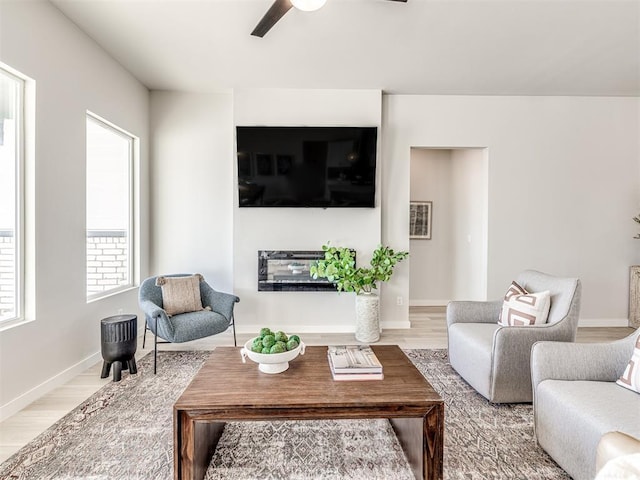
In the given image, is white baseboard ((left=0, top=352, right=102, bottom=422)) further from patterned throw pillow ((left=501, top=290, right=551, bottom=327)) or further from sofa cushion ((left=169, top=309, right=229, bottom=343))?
patterned throw pillow ((left=501, top=290, right=551, bottom=327))

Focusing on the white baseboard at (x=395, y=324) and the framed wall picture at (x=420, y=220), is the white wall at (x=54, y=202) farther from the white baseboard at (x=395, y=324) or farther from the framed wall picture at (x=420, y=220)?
the framed wall picture at (x=420, y=220)

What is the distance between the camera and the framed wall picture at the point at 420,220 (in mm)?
5570

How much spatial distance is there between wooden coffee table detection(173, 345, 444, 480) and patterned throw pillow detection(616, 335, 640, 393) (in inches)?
36.8

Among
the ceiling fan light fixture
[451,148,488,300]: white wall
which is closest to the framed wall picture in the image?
[451,148,488,300]: white wall

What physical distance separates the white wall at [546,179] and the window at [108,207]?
296 centimetres

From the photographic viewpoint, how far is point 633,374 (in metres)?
1.66

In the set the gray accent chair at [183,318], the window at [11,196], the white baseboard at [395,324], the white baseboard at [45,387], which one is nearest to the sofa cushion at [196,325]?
the gray accent chair at [183,318]

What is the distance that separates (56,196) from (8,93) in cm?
73

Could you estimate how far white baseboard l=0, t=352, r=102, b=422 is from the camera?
7.26 ft

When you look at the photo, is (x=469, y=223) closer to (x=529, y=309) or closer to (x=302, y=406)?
(x=529, y=309)

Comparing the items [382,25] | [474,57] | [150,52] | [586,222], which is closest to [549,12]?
[474,57]

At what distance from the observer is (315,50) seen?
3.14m

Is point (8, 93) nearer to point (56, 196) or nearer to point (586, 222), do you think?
point (56, 196)

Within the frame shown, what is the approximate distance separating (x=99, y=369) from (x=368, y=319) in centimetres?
256
